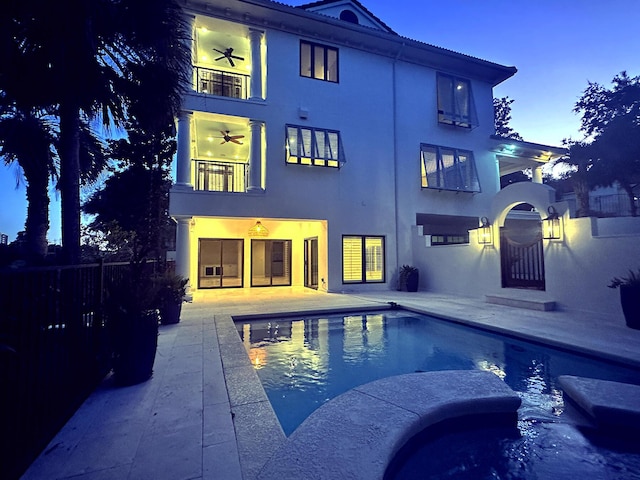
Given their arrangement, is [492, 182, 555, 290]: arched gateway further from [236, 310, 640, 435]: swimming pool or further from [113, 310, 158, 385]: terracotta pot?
[113, 310, 158, 385]: terracotta pot

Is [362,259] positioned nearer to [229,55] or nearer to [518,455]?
[229,55]

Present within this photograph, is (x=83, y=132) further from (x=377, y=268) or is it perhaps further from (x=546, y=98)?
(x=546, y=98)

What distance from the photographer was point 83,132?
27.9 feet

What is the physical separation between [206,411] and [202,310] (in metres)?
5.73

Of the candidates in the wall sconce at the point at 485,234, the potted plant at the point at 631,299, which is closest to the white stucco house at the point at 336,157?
the wall sconce at the point at 485,234

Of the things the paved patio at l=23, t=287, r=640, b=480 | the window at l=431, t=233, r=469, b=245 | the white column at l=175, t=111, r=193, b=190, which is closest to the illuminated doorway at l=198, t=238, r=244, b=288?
the white column at l=175, t=111, r=193, b=190

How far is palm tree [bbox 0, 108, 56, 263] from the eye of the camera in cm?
798

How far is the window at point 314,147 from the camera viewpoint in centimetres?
1134

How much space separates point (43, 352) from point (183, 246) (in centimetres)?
847

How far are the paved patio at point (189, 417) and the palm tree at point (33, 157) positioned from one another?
19.6 ft

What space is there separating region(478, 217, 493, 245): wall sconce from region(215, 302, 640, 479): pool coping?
3.58 meters

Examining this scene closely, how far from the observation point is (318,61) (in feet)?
40.4

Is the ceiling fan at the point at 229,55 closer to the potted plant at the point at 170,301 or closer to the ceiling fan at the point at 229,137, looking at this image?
the ceiling fan at the point at 229,137

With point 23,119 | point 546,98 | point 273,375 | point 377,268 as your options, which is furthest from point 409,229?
point 546,98
